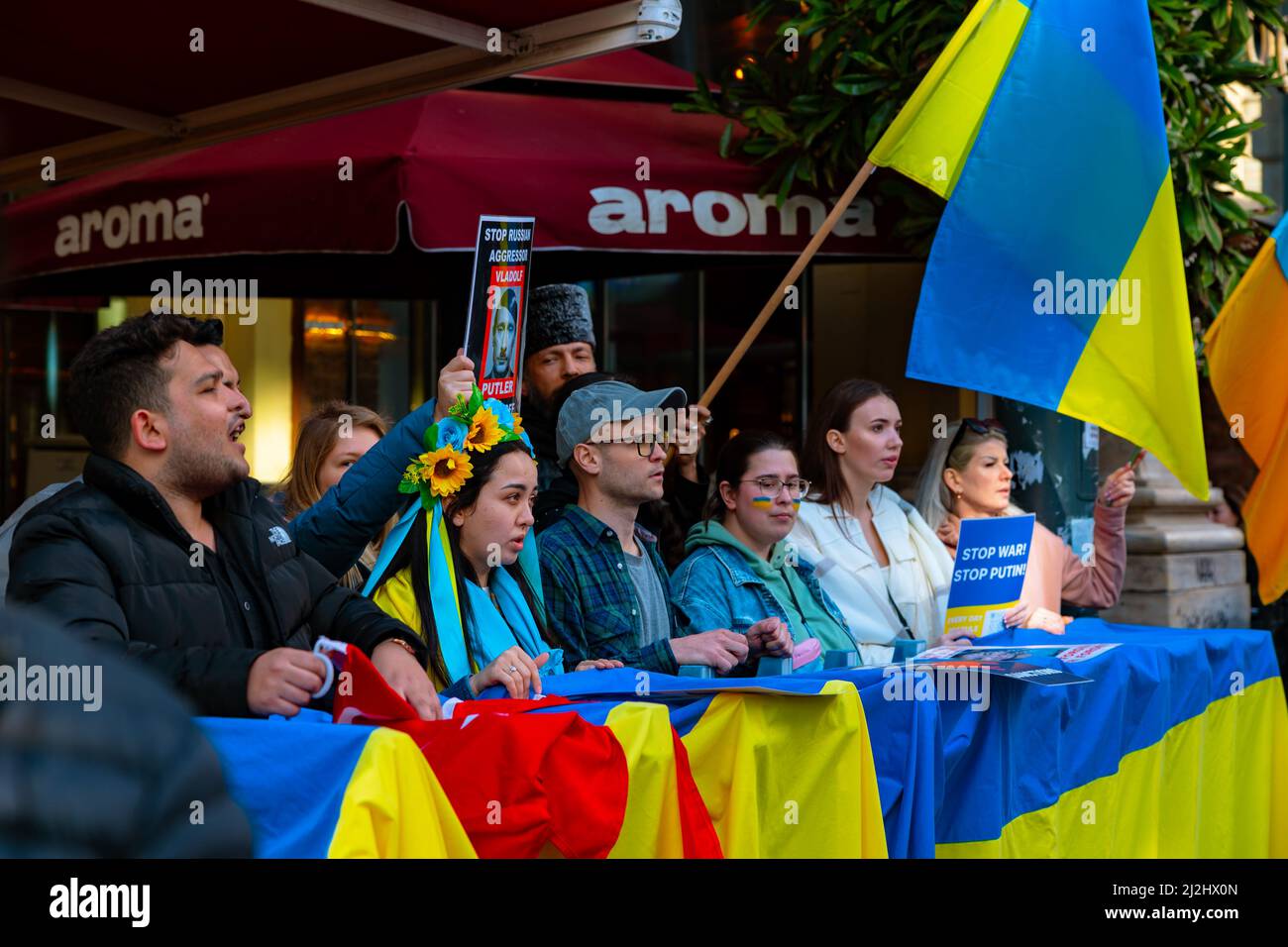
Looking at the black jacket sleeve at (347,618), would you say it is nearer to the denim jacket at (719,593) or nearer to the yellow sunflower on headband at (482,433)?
the yellow sunflower on headband at (482,433)

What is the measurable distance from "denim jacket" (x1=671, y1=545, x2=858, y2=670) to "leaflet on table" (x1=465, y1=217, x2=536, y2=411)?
897 mm

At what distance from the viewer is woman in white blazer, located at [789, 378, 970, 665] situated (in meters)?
5.42

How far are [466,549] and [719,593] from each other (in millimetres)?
1062

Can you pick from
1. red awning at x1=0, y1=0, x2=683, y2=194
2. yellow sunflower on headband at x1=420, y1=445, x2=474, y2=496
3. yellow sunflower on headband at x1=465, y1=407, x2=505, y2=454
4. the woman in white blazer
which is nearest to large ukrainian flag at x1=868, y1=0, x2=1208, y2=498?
the woman in white blazer

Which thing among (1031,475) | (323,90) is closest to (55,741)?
(323,90)

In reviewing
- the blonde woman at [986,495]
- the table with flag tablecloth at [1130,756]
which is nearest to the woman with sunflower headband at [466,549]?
the table with flag tablecloth at [1130,756]

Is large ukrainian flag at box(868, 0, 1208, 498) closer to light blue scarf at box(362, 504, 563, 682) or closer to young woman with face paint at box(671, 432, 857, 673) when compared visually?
young woman with face paint at box(671, 432, 857, 673)

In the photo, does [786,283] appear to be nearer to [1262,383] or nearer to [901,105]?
[901,105]

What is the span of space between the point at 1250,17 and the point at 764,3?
7.59ft

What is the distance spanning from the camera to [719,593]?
187 inches

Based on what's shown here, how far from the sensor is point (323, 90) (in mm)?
5281

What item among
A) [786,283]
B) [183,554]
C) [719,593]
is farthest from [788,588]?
[183,554]

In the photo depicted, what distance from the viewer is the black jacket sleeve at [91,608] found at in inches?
106

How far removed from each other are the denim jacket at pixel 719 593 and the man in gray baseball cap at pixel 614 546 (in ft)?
0.21
